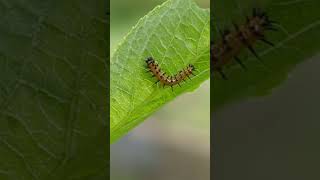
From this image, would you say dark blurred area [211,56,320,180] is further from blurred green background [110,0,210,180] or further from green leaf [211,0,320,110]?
blurred green background [110,0,210,180]

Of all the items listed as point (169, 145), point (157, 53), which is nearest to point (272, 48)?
point (157, 53)

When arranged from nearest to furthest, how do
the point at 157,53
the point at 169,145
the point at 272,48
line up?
the point at 272,48, the point at 157,53, the point at 169,145

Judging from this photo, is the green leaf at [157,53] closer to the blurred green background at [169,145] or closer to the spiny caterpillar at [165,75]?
the spiny caterpillar at [165,75]

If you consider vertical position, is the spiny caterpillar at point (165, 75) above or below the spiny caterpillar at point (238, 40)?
below

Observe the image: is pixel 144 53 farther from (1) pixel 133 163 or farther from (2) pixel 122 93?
(1) pixel 133 163

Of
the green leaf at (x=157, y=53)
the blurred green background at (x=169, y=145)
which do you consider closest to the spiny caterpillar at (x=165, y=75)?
the green leaf at (x=157, y=53)
